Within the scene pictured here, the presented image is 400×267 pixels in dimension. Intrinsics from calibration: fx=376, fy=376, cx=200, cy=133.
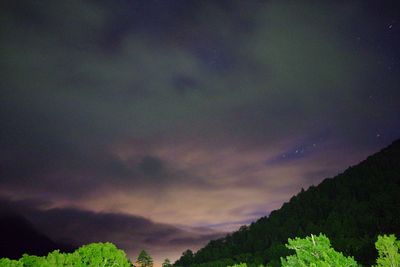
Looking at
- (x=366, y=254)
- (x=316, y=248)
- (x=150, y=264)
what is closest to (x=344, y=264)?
(x=316, y=248)

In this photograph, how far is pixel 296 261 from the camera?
23891 millimetres

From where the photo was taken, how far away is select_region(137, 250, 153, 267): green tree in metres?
178

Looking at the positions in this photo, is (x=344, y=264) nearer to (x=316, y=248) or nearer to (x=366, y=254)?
(x=316, y=248)

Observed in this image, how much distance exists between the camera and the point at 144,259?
17812 cm

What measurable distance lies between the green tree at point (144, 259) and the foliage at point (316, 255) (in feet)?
542

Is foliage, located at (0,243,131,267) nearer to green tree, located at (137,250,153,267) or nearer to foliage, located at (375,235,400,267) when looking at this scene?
foliage, located at (375,235,400,267)

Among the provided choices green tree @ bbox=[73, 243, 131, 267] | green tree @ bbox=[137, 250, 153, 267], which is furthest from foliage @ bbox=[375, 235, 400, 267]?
green tree @ bbox=[137, 250, 153, 267]

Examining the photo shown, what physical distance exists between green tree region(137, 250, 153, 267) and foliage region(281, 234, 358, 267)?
542ft

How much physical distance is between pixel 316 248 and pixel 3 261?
3374cm

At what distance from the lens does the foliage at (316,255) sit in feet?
73.3

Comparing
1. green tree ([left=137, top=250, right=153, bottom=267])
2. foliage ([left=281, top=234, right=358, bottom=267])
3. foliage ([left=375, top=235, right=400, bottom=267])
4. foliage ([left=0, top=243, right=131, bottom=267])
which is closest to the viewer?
foliage ([left=281, top=234, right=358, bottom=267])

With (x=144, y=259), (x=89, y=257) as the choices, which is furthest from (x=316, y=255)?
(x=144, y=259)

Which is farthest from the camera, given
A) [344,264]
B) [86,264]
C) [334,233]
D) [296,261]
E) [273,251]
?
[334,233]

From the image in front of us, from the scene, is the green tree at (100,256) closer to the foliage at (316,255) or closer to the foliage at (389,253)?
the foliage at (316,255)
